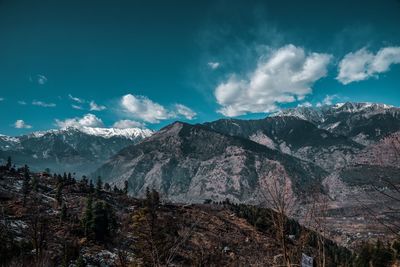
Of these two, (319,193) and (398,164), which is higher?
(398,164)

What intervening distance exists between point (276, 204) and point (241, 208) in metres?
176

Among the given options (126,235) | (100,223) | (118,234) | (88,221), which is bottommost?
(100,223)

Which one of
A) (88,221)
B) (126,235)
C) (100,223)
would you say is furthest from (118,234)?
(100,223)

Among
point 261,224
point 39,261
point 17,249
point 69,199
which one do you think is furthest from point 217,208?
point 39,261

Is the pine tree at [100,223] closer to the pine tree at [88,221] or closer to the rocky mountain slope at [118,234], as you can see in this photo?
the rocky mountain slope at [118,234]

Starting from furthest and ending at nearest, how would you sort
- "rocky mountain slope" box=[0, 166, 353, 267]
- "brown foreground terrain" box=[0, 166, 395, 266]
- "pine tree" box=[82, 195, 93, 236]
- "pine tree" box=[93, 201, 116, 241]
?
1. "pine tree" box=[93, 201, 116, 241]
2. "pine tree" box=[82, 195, 93, 236]
3. "rocky mountain slope" box=[0, 166, 353, 267]
4. "brown foreground terrain" box=[0, 166, 395, 266]

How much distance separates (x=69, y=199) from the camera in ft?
399

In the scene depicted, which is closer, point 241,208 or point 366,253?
point 366,253

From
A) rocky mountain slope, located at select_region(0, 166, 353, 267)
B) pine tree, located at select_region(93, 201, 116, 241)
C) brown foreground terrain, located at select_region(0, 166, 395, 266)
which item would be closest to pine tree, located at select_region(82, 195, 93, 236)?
rocky mountain slope, located at select_region(0, 166, 353, 267)

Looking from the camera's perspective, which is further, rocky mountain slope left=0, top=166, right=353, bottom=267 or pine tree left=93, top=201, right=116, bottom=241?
pine tree left=93, top=201, right=116, bottom=241

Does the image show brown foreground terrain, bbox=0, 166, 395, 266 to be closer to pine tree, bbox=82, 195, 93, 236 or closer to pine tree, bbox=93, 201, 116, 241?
pine tree, bbox=93, 201, 116, 241

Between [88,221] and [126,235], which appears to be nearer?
[126,235]

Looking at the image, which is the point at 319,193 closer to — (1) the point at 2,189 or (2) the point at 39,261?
(2) the point at 39,261

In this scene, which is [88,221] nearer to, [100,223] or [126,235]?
[100,223]
